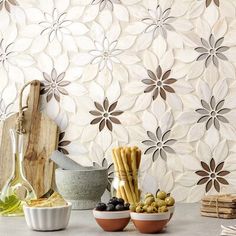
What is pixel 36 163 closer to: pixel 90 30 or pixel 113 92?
pixel 113 92

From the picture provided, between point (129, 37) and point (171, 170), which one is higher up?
point (129, 37)

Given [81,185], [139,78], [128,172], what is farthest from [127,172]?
[139,78]

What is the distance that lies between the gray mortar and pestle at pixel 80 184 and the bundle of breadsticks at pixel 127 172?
0.12 metres

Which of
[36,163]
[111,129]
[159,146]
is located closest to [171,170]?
[159,146]

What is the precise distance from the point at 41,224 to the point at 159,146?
1.98 feet

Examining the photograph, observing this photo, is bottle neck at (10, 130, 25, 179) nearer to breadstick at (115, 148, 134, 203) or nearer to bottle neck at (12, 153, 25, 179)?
bottle neck at (12, 153, 25, 179)

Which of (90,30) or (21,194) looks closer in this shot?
(21,194)

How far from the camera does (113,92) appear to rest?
2102 mm

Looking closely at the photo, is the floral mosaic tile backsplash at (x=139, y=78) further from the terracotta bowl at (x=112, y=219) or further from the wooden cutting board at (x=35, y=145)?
the terracotta bowl at (x=112, y=219)

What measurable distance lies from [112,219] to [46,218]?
178mm

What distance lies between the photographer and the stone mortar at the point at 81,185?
1916mm

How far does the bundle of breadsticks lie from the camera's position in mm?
1806

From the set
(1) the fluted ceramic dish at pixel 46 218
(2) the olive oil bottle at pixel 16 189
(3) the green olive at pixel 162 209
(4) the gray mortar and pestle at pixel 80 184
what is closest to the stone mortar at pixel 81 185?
(4) the gray mortar and pestle at pixel 80 184

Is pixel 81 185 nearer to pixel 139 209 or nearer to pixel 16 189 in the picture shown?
pixel 16 189
